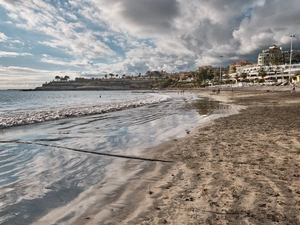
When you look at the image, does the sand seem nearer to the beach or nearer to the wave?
the beach

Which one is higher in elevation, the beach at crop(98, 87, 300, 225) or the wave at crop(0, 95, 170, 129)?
the wave at crop(0, 95, 170, 129)

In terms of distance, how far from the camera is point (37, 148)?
284 inches

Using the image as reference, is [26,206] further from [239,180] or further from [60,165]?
[239,180]

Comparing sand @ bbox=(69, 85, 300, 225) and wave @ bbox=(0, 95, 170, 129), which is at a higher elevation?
wave @ bbox=(0, 95, 170, 129)

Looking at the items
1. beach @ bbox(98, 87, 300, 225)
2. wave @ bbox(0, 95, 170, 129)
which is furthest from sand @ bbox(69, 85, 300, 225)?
wave @ bbox(0, 95, 170, 129)

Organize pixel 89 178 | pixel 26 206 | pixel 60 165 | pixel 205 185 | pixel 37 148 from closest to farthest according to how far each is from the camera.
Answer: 1. pixel 26 206
2. pixel 205 185
3. pixel 89 178
4. pixel 60 165
5. pixel 37 148

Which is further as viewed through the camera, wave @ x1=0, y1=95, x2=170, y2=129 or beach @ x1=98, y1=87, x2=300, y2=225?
wave @ x1=0, y1=95, x2=170, y2=129

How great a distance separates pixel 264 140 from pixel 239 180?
12.8 feet

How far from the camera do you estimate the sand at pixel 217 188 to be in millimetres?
2950

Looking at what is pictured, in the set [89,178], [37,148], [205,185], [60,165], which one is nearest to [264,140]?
[205,185]

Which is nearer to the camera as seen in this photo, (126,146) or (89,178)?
(89,178)

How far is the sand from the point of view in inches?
116

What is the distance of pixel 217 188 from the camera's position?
380cm

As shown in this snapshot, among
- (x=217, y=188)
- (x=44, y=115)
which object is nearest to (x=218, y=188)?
(x=217, y=188)
